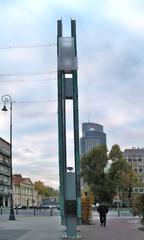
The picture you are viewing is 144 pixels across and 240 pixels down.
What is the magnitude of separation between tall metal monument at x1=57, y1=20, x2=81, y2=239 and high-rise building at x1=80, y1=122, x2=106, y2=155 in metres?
146

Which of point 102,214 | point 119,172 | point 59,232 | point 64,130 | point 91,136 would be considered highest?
point 91,136

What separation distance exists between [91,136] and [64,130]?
154245 mm

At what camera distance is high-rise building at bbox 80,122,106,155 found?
569ft

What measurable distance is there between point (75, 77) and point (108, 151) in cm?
7867

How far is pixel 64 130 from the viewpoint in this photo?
24.0 metres

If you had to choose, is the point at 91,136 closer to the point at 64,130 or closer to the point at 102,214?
the point at 102,214

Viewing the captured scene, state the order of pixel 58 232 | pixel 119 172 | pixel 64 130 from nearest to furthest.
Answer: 1. pixel 64 130
2. pixel 58 232
3. pixel 119 172

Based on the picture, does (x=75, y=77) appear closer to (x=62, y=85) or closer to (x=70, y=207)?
(x=62, y=85)

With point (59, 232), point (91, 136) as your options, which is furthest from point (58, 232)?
point (91, 136)

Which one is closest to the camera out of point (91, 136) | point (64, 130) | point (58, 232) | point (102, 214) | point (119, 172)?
point (64, 130)

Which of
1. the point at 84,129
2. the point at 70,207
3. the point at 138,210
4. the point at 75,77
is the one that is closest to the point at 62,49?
the point at 75,77

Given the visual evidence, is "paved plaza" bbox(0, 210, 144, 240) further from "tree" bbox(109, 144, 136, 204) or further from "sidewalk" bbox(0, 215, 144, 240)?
"tree" bbox(109, 144, 136, 204)

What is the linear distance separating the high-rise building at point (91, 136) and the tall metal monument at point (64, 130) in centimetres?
14606

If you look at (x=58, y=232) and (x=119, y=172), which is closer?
(x=58, y=232)
